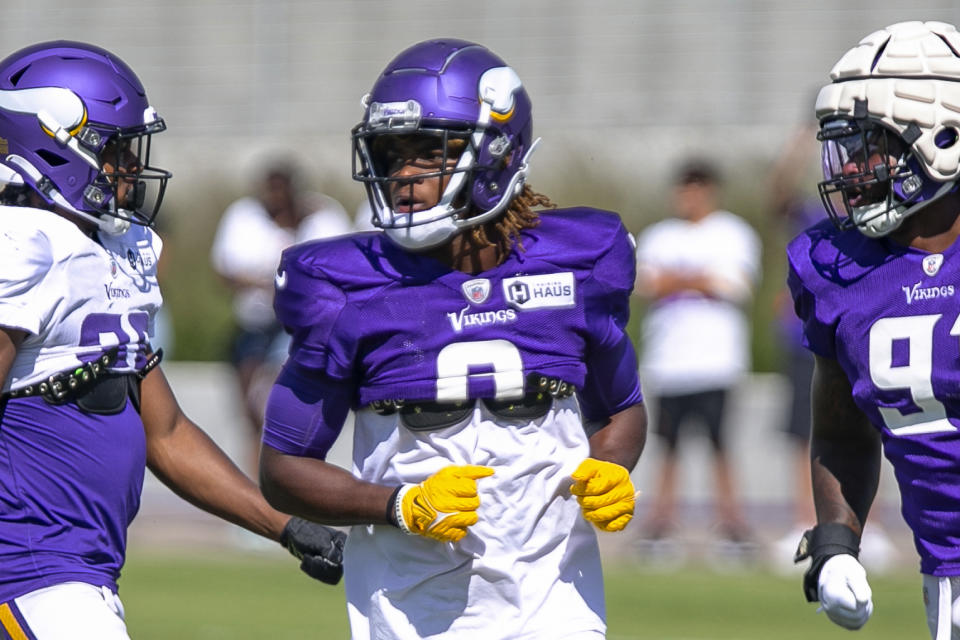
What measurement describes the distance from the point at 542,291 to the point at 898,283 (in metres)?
0.81

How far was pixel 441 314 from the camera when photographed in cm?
362

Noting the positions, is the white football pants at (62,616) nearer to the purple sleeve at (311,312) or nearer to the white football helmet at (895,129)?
the purple sleeve at (311,312)

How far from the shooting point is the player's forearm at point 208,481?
4.19 metres

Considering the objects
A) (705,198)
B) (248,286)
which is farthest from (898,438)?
(248,286)

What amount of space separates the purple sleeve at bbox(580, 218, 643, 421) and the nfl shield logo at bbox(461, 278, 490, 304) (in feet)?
0.80

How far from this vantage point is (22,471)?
3717mm

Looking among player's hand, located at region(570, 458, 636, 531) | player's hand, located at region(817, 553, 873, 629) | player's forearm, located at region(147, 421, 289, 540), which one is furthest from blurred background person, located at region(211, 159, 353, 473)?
player's hand, located at region(817, 553, 873, 629)

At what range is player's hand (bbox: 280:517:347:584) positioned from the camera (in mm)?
4055

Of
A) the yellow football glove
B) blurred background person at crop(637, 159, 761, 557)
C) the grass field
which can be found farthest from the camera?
blurred background person at crop(637, 159, 761, 557)

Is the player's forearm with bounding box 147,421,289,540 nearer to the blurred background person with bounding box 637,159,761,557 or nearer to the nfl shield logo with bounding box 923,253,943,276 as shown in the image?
the nfl shield logo with bounding box 923,253,943,276

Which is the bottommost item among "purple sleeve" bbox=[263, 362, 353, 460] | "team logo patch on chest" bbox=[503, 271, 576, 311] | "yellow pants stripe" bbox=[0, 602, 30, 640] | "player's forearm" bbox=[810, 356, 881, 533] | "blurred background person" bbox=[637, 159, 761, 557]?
"blurred background person" bbox=[637, 159, 761, 557]

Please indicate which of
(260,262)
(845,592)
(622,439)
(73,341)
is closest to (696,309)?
(260,262)

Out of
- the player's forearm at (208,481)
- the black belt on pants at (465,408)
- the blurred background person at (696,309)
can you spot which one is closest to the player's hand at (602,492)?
the black belt on pants at (465,408)

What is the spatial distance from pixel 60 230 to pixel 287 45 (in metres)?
14.1
